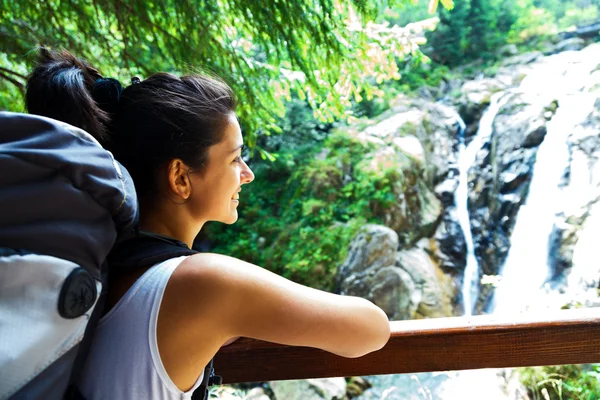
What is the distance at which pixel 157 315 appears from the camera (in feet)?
2.52

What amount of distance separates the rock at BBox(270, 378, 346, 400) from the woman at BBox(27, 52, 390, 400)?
11.9 ft

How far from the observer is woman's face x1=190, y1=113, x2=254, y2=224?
41.9 inches

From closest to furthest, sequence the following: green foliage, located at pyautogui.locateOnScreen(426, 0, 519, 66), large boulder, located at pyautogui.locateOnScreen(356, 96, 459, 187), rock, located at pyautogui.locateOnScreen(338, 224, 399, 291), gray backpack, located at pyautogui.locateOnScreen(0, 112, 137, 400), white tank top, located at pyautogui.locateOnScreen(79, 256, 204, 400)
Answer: gray backpack, located at pyautogui.locateOnScreen(0, 112, 137, 400)
white tank top, located at pyautogui.locateOnScreen(79, 256, 204, 400)
rock, located at pyautogui.locateOnScreen(338, 224, 399, 291)
large boulder, located at pyautogui.locateOnScreen(356, 96, 459, 187)
green foliage, located at pyautogui.locateOnScreen(426, 0, 519, 66)

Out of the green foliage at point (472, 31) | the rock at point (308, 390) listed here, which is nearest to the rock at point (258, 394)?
the rock at point (308, 390)

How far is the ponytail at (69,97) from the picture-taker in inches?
35.7

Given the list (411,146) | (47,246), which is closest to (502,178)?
(411,146)

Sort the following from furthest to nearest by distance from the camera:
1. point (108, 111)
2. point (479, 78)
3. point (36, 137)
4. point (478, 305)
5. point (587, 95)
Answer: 1. point (479, 78)
2. point (587, 95)
3. point (478, 305)
4. point (108, 111)
5. point (36, 137)

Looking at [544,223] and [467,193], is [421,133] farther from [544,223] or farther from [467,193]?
[544,223]

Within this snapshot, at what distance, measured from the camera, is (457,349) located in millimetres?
1098

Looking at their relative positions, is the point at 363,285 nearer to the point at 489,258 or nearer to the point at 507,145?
the point at 489,258

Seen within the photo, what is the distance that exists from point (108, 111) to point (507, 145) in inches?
329

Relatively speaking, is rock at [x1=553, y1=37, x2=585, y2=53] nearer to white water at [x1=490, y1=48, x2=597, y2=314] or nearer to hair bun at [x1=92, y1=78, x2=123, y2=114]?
white water at [x1=490, y1=48, x2=597, y2=314]

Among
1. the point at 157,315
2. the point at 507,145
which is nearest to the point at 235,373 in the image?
the point at 157,315

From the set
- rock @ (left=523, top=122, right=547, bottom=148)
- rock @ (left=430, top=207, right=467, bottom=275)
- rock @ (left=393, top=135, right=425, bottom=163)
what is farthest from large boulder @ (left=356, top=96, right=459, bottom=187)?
rock @ (left=523, top=122, right=547, bottom=148)
